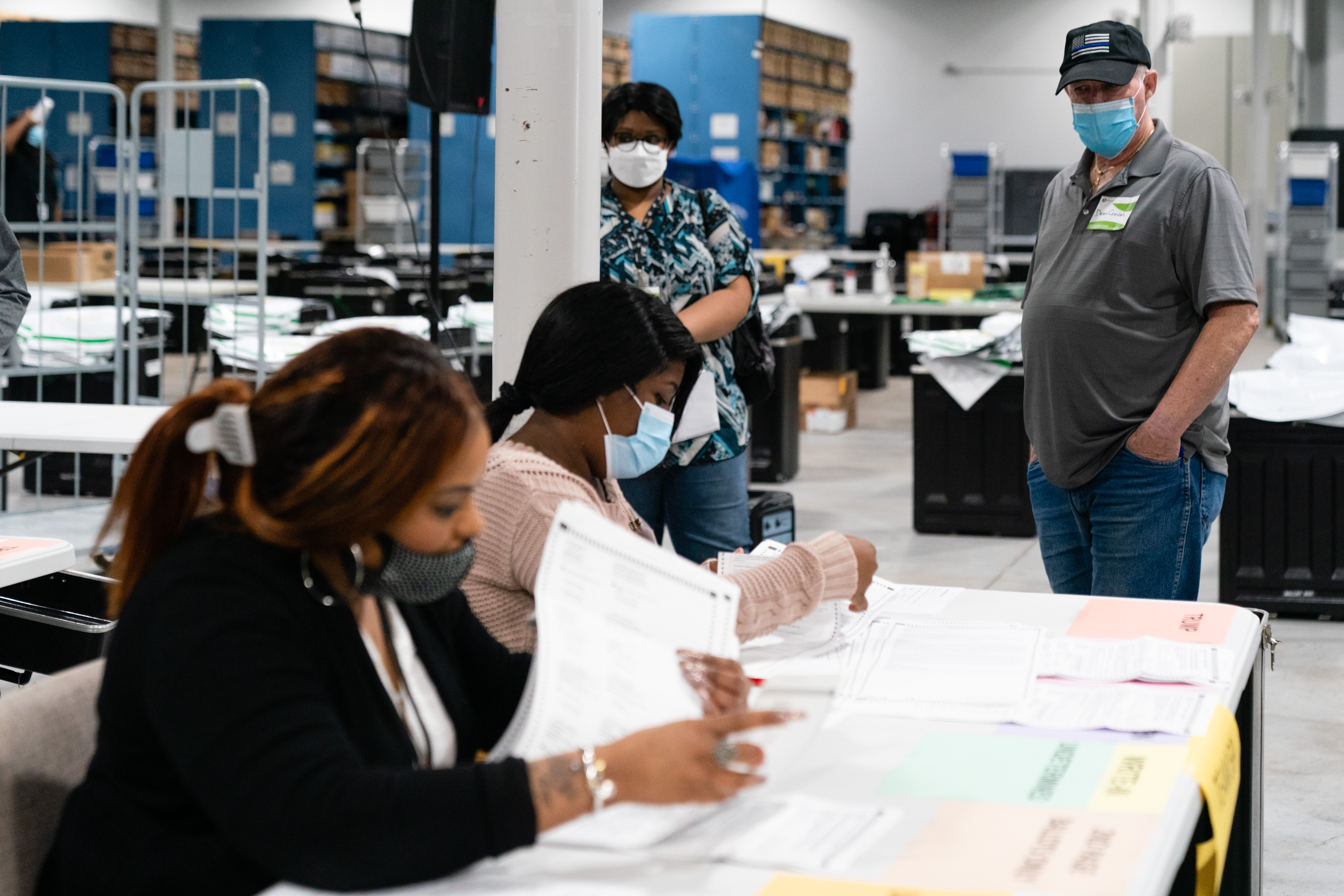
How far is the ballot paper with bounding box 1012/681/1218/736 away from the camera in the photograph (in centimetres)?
149

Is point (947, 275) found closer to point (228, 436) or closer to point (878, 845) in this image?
point (878, 845)

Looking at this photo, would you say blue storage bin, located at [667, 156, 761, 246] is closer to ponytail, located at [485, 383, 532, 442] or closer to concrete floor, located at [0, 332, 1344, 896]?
concrete floor, located at [0, 332, 1344, 896]

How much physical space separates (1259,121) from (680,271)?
12401 millimetres

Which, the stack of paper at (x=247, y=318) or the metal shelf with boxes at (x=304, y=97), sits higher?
the metal shelf with boxes at (x=304, y=97)

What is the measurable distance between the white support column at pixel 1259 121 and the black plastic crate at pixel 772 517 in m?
10.5

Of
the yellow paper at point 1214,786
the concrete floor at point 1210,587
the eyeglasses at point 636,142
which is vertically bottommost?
the concrete floor at point 1210,587

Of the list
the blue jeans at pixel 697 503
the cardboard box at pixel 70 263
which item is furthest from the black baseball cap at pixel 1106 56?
the cardboard box at pixel 70 263

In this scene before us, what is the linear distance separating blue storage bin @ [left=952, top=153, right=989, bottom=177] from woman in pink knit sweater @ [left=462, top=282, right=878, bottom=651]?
9470 millimetres

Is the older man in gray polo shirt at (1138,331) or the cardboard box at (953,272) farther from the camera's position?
the cardboard box at (953,272)

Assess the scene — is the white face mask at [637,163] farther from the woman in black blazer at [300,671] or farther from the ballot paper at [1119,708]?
the woman in black blazer at [300,671]

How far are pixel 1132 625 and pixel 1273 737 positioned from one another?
1782 mm

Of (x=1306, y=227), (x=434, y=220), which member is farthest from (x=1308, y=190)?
(x=434, y=220)

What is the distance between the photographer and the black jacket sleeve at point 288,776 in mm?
1082

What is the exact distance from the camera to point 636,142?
→ 3166 mm
